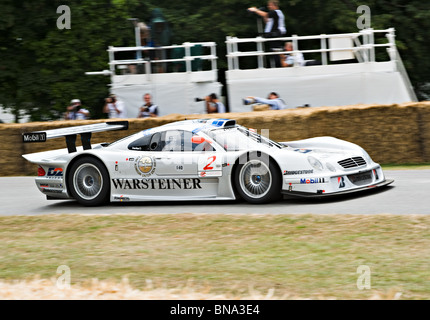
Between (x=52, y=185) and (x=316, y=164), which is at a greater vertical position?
(x=316, y=164)

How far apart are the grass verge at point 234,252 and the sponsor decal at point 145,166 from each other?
1065 millimetres

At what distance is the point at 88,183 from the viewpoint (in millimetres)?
10172

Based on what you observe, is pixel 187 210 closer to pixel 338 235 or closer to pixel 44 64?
pixel 338 235

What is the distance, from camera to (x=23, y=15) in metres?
22.0

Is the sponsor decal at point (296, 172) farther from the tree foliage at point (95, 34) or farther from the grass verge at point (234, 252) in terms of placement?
the tree foliage at point (95, 34)

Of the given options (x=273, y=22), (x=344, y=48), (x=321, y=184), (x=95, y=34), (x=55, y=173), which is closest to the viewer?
(x=321, y=184)

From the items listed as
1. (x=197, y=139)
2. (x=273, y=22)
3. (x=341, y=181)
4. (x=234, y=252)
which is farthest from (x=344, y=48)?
(x=234, y=252)

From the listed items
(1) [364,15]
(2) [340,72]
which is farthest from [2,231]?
(1) [364,15]

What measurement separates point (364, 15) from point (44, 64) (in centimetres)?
997

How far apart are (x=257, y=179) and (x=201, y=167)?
2.52 feet

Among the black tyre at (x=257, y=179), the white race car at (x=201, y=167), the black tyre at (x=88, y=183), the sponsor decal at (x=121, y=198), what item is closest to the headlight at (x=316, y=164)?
the white race car at (x=201, y=167)

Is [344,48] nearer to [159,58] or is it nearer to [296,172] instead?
[159,58]

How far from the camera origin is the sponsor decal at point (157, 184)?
948cm
